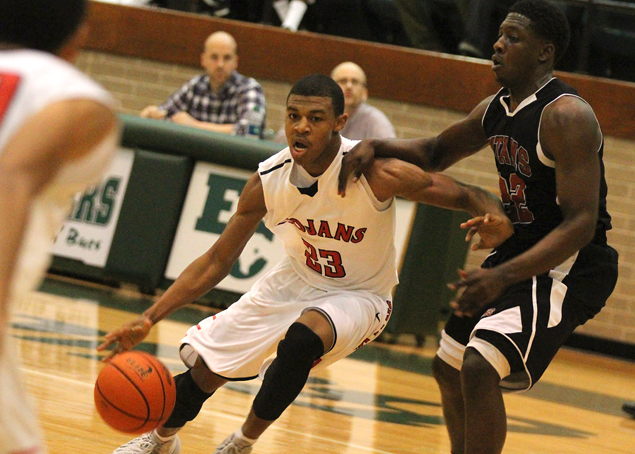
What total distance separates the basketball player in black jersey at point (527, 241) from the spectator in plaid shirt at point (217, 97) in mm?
4699

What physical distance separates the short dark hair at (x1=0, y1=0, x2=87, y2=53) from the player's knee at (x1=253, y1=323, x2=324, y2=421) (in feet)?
6.54

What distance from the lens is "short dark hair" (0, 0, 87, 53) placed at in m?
1.60

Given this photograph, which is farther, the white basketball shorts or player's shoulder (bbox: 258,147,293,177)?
player's shoulder (bbox: 258,147,293,177)

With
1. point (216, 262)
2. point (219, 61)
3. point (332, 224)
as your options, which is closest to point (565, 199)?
point (332, 224)

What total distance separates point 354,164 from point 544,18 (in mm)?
956

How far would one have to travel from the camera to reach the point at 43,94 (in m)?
1.56

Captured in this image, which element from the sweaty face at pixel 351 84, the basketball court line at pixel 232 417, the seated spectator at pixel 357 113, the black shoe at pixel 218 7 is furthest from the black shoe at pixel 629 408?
the black shoe at pixel 218 7

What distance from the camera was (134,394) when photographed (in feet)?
10.6

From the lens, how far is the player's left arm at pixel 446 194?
327cm

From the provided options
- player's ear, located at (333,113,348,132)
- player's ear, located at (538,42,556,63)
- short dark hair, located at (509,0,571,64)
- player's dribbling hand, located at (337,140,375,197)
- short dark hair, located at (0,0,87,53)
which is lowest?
player's dribbling hand, located at (337,140,375,197)

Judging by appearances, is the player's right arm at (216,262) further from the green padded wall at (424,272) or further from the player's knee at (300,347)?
the green padded wall at (424,272)

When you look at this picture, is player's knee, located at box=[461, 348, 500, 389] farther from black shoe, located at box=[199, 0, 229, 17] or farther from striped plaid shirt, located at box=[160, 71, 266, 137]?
black shoe, located at box=[199, 0, 229, 17]

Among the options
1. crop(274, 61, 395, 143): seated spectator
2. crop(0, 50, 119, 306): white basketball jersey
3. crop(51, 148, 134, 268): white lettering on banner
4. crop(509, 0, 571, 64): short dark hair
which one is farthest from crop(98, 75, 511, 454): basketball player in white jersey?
crop(51, 148, 134, 268): white lettering on banner

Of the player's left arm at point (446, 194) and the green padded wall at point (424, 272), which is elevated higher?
the player's left arm at point (446, 194)
